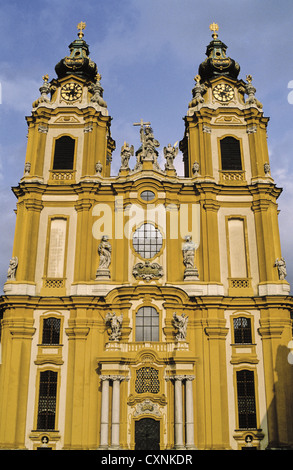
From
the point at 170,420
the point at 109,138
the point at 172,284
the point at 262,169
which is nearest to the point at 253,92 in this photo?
the point at 262,169

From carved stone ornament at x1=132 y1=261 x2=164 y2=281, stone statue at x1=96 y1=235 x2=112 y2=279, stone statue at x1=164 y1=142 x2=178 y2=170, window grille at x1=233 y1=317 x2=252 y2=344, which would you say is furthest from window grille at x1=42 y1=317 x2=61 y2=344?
stone statue at x1=164 y1=142 x2=178 y2=170

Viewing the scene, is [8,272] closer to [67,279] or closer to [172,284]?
[67,279]

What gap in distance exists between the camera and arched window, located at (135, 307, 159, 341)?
23.7m

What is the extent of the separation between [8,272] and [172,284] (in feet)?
27.0

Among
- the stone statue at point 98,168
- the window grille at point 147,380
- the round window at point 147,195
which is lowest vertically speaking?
the window grille at point 147,380

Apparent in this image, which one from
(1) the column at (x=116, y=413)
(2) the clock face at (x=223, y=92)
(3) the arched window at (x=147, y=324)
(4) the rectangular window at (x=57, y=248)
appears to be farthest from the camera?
(2) the clock face at (x=223, y=92)

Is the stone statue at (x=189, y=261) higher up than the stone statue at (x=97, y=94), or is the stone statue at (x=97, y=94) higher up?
the stone statue at (x=97, y=94)

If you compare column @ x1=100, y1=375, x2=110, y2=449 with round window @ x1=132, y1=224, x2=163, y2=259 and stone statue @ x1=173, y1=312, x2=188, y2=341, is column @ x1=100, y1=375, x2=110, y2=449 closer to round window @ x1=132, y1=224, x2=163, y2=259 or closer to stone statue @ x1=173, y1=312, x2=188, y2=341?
stone statue @ x1=173, y1=312, x2=188, y2=341

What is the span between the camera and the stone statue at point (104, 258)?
24.8 m

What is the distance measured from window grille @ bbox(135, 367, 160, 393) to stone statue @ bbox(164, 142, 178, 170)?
35.7 feet

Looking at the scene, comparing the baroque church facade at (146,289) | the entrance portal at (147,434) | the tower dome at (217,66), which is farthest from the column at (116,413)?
the tower dome at (217,66)

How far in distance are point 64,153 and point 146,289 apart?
927 centimetres

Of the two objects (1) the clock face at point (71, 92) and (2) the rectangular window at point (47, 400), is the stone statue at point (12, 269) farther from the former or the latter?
(1) the clock face at point (71, 92)

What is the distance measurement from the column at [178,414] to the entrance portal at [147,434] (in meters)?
1.02
